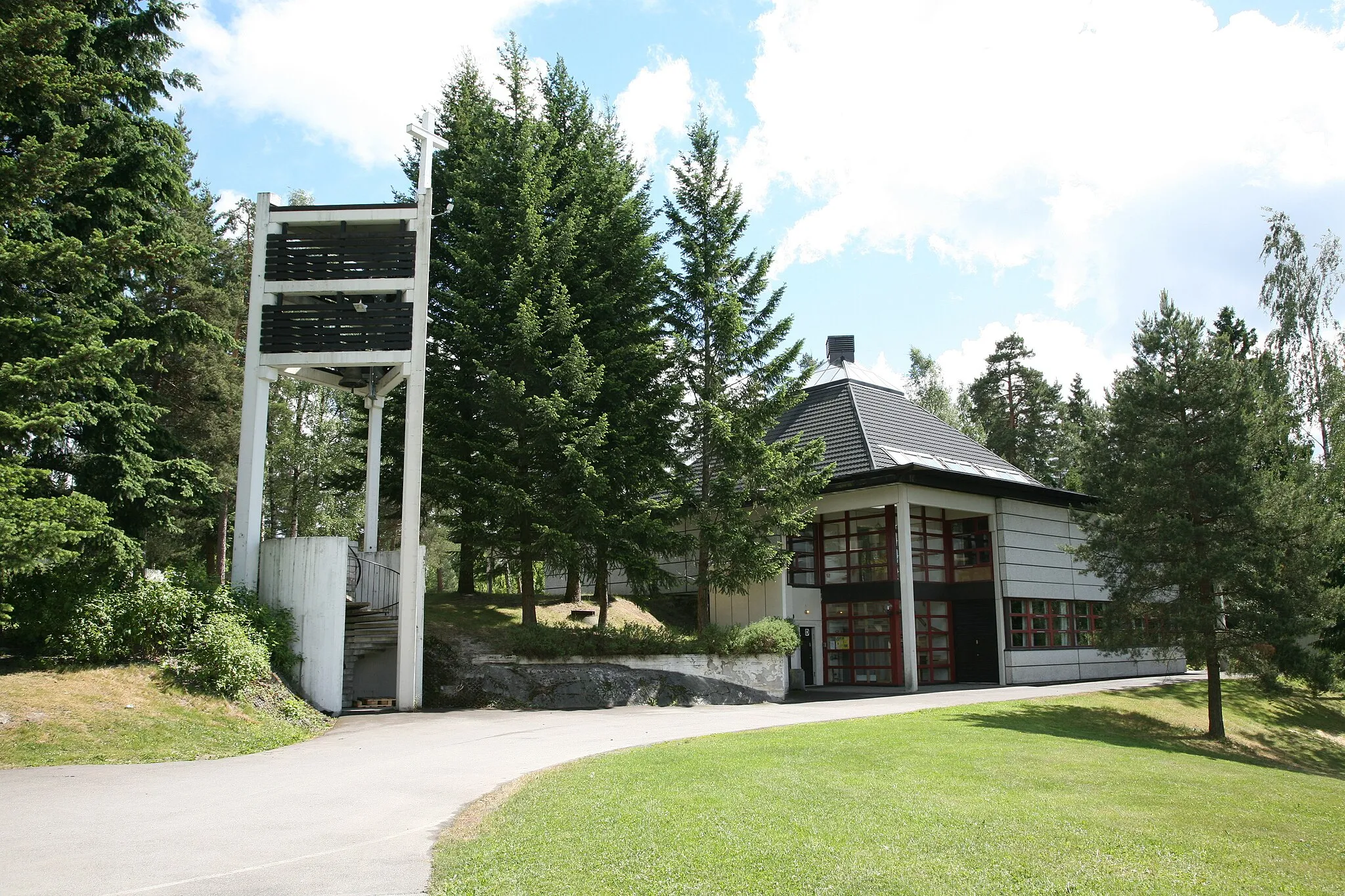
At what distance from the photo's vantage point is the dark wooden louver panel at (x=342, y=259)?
17.7 m

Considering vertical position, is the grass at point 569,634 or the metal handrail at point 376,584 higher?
→ the metal handrail at point 376,584

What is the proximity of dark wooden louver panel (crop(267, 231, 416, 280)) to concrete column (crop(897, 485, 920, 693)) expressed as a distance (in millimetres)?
14683

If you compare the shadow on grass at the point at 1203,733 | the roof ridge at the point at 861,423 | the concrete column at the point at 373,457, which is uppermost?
the roof ridge at the point at 861,423

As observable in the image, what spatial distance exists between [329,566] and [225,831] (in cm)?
954

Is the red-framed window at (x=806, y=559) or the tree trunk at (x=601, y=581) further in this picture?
the red-framed window at (x=806, y=559)

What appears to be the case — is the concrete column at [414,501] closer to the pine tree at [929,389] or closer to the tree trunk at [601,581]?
the tree trunk at [601,581]

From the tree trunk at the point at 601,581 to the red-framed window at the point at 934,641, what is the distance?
33.0 feet

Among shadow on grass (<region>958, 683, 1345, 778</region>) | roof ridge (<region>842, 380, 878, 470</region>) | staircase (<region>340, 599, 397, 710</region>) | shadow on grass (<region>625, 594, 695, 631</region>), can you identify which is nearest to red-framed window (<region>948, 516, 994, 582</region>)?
roof ridge (<region>842, 380, 878, 470</region>)

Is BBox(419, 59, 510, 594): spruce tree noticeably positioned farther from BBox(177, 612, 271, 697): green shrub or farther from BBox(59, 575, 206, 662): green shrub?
BBox(59, 575, 206, 662): green shrub

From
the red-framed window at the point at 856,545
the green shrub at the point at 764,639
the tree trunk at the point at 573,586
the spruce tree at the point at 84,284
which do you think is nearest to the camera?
the spruce tree at the point at 84,284

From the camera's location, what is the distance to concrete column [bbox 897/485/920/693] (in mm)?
24688

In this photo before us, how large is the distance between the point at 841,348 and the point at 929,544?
908cm

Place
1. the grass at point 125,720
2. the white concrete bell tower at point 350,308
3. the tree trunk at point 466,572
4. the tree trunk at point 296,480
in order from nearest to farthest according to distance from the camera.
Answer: the grass at point 125,720
the white concrete bell tower at point 350,308
the tree trunk at point 466,572
the tree trunk at point 296,480

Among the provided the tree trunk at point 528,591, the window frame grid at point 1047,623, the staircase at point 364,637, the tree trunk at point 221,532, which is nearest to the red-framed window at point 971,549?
the window frame grid at point 1047,623
